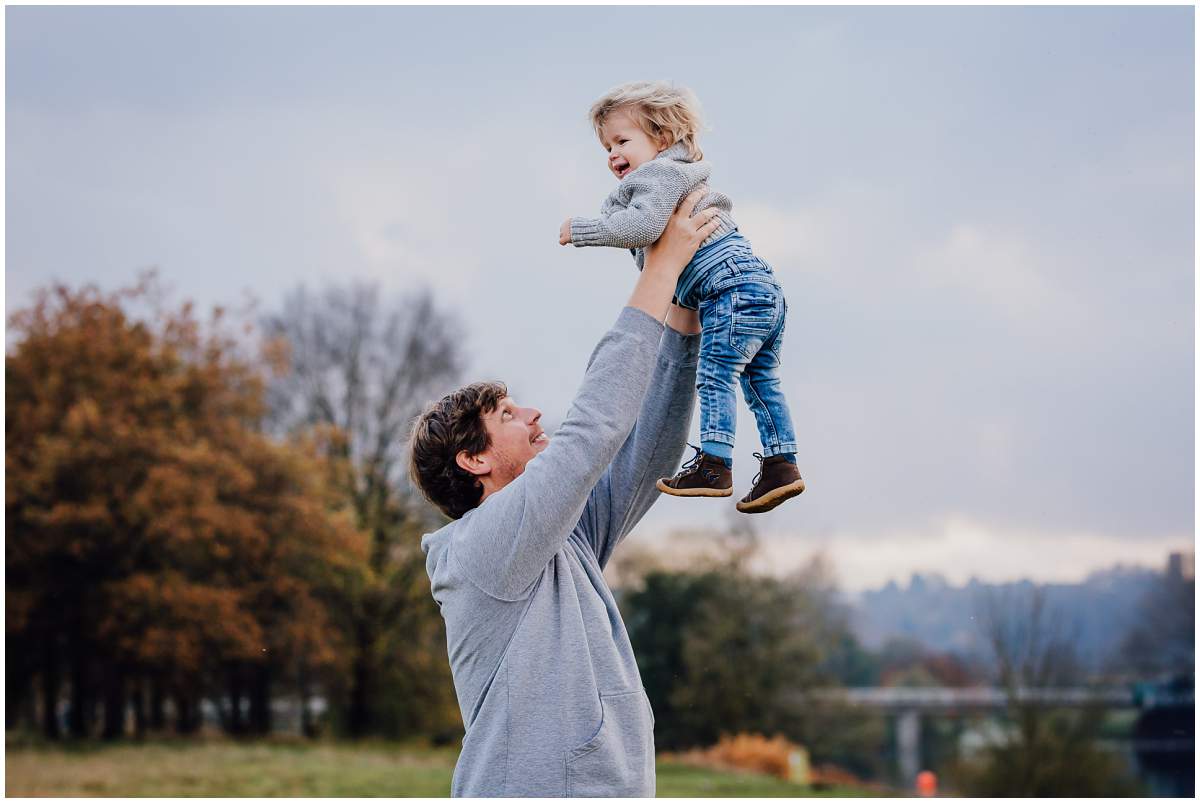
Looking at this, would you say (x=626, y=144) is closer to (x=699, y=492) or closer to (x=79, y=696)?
(x=699, y=492)

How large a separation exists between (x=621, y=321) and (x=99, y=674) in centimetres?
1994

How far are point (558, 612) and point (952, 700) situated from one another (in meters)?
21.6

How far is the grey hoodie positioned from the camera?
7.75ft

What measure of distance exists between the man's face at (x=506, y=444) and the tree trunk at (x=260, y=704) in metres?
20.1

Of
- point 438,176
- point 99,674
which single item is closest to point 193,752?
point 99,674

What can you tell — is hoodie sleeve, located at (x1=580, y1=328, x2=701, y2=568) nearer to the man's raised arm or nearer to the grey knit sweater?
the man's raised arm

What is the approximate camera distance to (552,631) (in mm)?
2469

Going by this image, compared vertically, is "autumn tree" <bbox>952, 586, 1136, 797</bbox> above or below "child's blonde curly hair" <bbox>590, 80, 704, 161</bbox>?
below

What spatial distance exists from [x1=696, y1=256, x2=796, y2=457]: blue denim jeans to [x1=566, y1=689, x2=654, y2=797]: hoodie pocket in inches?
23.0

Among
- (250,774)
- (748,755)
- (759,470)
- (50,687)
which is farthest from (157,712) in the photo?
(759,470)

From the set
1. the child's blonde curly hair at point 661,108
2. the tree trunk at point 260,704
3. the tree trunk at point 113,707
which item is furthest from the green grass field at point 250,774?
the child's blonde curly hair at point 661,108

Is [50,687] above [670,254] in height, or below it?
below

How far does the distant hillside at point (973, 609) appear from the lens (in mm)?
20969

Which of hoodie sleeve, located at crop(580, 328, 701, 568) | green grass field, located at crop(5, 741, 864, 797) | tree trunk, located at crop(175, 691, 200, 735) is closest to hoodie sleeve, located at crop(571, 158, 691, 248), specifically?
hoodie sleeve, located at crop(580, 328, 701, 568)
